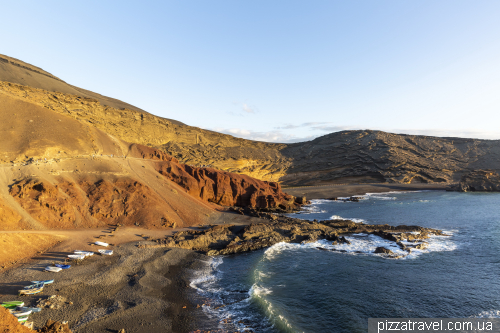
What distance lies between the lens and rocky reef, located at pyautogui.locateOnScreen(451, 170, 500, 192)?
7856cm

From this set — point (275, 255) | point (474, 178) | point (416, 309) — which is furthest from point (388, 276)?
point (474, 178)

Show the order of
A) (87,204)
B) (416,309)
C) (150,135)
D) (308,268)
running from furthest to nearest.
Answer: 1. (150,135)
2. (87,204)
3. (308,268)
4. (416,309)

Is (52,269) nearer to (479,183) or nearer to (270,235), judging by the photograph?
(270,235)

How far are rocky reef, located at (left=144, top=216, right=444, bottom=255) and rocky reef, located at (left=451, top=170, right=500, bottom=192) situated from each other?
198 ft

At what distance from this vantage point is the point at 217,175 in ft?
160

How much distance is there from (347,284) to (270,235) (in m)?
12.8

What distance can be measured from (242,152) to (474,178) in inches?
2993

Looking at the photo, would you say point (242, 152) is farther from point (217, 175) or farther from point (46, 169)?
point (46, 169)

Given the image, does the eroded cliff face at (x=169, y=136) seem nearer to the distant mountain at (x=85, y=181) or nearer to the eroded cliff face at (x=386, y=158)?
the distant mountain at (x=85, y=181)

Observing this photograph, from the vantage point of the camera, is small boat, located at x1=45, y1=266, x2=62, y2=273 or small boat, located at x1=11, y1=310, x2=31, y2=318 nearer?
small boat, located at x1=11, y1=310, x2=31, y2=318

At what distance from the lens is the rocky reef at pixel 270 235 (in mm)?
28516

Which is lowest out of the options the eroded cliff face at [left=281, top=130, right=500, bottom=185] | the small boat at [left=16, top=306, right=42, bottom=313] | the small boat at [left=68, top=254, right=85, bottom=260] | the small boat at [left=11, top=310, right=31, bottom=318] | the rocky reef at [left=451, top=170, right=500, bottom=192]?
the small boat at [left=16, top=306, right=42, bottom=313]

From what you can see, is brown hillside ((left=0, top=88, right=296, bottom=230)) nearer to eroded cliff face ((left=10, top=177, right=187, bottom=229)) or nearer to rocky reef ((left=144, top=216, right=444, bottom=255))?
eroded cliff face ((left=10, top=177, right=187, bottom=229))

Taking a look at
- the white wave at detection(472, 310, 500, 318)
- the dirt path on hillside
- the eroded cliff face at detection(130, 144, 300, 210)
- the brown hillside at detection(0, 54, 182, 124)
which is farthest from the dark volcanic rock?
the brown hillside at detection(0, 54, 182, 124)
